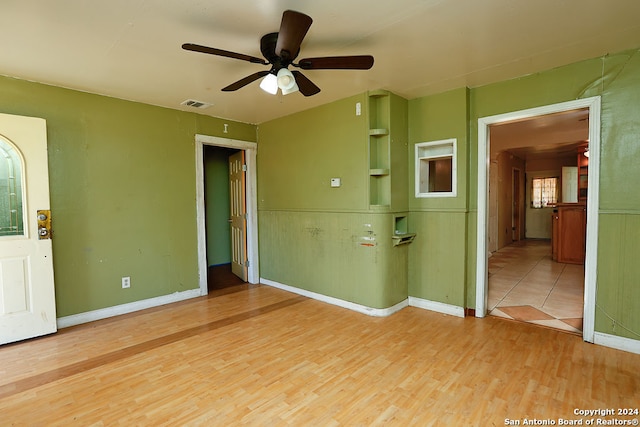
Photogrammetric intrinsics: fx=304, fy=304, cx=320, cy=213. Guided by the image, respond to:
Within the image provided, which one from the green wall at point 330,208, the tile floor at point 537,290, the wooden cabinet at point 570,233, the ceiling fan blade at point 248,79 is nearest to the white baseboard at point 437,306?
the green wall at point 330,208

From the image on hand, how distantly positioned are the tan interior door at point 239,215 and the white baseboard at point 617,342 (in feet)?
14.0

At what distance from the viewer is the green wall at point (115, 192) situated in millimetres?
3133

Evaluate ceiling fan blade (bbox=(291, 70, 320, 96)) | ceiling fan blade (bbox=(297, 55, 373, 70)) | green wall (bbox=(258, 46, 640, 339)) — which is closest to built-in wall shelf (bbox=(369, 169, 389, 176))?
green wall (bbox=(258, 46, 640, 339))

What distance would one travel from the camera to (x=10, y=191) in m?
2.82

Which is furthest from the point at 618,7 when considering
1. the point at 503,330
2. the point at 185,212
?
the point at 185,212

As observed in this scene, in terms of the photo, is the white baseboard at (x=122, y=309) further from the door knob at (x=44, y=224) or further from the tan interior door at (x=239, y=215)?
the tan interior door at (x=239, y=215)

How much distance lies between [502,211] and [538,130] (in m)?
3.20

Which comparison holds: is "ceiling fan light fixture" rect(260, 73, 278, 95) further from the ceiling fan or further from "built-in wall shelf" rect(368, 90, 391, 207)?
"built-in wall shelf" rect(368, 90, 391, 207)

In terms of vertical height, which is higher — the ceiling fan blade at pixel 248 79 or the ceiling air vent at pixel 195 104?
the ceiling air vent at pixel 195 104

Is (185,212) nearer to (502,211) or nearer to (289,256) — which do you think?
(289,256)

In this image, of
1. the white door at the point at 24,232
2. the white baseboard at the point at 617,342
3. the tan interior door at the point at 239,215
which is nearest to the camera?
the white baseboard at the point at 617,342

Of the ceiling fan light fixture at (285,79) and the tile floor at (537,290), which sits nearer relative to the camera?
the ceiling fan light fixture at (285,79)

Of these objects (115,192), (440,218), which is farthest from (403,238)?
(115,192)

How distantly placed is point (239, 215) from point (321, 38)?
3.40m
